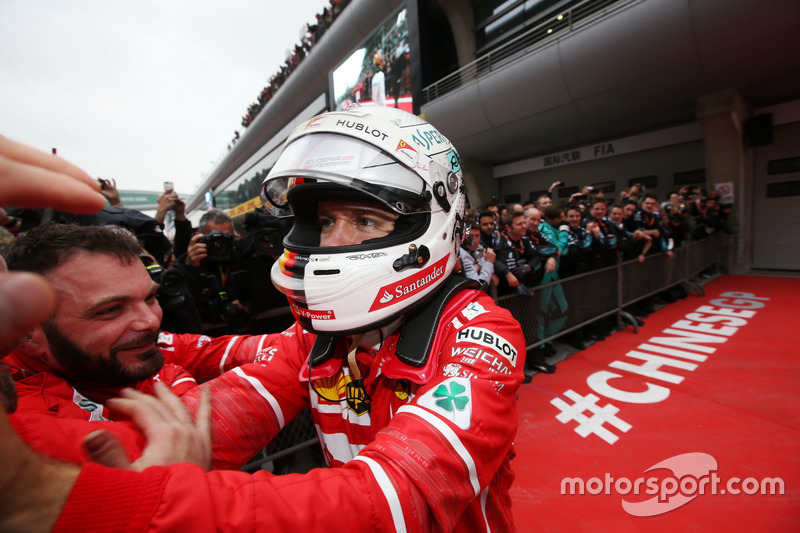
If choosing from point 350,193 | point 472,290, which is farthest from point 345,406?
point 350,193

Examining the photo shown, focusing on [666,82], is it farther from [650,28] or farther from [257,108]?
[257,108]

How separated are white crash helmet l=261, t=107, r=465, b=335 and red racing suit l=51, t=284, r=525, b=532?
146 mm

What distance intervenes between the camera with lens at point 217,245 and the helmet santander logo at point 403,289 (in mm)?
2259

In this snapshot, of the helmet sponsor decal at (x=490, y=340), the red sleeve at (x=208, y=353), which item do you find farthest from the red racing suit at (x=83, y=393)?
the helmet sponsor decal at (x=490, y=340)

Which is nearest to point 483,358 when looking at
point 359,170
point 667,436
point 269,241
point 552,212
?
point 359,170

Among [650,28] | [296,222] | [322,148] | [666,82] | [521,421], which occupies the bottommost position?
[521,421]

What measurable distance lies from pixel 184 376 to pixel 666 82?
976 cm

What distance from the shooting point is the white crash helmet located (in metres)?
1.01

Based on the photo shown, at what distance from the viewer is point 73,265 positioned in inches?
42.6

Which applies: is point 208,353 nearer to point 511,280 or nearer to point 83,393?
point 83,393

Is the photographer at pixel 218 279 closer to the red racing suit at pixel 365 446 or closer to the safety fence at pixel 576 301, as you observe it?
the safety fence at pixel 576 301

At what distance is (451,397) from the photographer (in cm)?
75

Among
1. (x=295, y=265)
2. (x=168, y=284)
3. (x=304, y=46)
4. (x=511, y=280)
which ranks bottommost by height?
(x=511, y=280)

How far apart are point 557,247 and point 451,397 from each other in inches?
168
